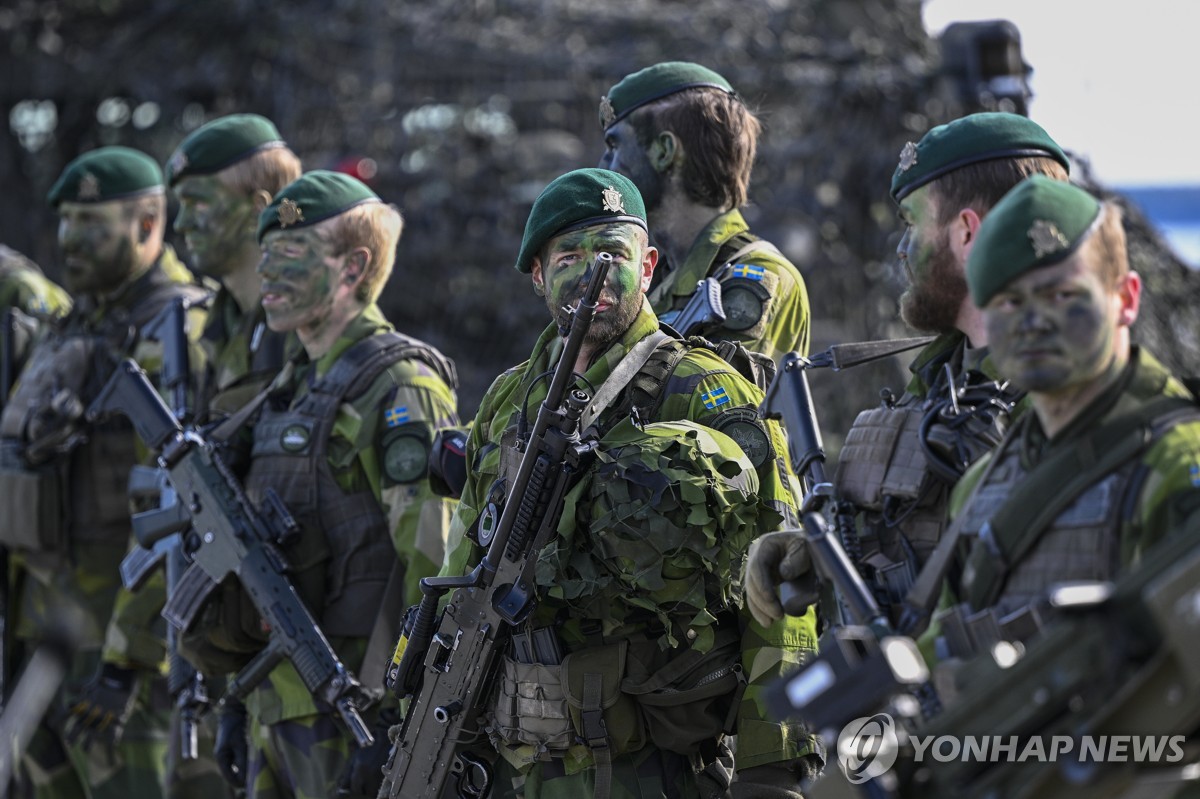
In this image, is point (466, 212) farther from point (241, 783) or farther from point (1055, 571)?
point (1055, 571)

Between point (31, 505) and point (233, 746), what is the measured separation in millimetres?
1971

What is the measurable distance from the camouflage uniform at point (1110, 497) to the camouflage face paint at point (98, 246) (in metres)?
5.17

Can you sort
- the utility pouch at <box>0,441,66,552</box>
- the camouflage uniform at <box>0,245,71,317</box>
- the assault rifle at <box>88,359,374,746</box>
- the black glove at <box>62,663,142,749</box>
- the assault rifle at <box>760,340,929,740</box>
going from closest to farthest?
the assault rifle at <box>760,340,929,740</box> < the assault rifle at <box>88,359,374,746</box> < the black glove at <box>62,663,142,749</box> < the utility pouch at <box>0,441,66,552</box> < the camouflage uniform at <box>0,245,71,317</box>

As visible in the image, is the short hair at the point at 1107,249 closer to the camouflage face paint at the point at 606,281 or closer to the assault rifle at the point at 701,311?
the camouflage face paint at the point at 606,281

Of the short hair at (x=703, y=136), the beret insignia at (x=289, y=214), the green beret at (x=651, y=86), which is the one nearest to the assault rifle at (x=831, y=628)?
the short hair at (x=703, y=136)

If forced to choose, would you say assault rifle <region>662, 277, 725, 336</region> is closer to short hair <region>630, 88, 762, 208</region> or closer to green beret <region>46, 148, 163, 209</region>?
short hair <region>630, 88, 762, 208</region>

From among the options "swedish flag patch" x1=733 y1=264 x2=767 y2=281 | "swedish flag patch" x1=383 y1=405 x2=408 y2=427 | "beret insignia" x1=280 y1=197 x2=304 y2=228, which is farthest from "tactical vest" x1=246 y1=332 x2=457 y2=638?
"swedish flag patch" x1=733 y1=264 x2=767 y2=281

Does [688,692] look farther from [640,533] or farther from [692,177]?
[692,177]

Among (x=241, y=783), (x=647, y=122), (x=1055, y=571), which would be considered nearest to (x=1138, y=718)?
(x=1055, y=571)

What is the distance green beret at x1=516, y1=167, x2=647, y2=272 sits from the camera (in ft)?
14.4

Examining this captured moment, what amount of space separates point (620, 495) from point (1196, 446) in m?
1.44

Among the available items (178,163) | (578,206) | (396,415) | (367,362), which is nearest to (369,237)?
(367,362)

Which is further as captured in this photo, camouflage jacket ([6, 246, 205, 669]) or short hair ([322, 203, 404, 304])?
Result: camouflage jacket ([6, 246, 205, 669])

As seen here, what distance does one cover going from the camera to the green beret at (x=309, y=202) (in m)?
5.75
